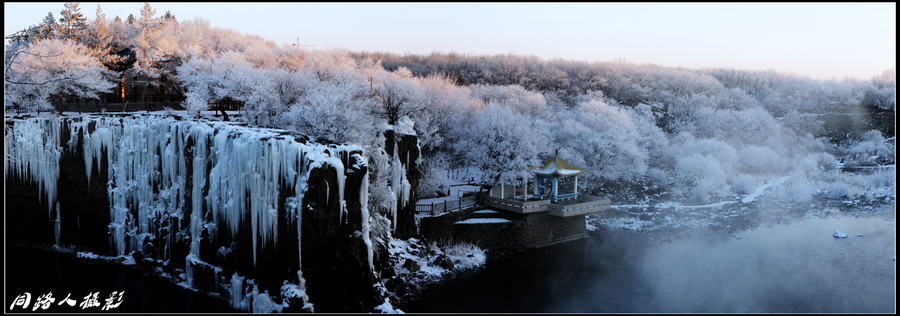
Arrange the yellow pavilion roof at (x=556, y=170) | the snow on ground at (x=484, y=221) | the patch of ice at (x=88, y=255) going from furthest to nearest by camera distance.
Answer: the yellow pavilion roof at (x=556, y=170), the snow on ground at (x=484, y=221), the patch of ice at (x=88, y=255)

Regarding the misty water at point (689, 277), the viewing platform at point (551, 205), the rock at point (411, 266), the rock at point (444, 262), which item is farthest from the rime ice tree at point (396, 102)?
the misty water at point (689, 277)

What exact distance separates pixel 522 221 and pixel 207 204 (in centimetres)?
1592

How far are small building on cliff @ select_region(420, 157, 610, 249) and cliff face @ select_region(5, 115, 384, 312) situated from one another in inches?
102

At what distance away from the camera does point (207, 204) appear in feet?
80.1

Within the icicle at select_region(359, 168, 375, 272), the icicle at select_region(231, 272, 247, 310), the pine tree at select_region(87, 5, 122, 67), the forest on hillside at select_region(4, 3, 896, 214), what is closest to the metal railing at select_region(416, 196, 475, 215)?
the forest on hillside at select_region(4, 3, 896, 214)

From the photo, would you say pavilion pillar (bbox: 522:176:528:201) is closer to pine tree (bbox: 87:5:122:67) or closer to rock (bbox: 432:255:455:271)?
rock (bbox: 432:255:455:271)

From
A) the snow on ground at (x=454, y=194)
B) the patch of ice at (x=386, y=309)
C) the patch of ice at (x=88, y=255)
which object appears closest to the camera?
the patch of ice at (x=386, y=309)

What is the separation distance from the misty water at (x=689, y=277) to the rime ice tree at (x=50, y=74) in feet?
73.5

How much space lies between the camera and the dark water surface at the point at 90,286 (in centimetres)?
2266

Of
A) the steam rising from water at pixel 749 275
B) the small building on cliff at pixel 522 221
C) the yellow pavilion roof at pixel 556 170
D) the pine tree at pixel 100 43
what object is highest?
the pine tree at pixel 100 43

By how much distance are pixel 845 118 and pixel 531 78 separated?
36.1 m

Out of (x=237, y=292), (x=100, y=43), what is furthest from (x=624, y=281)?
(x=100, y=43)

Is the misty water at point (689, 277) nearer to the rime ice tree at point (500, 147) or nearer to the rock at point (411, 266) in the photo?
the rock at point (411, 266)

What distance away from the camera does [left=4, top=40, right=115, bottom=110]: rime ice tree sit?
3069 centimetres
